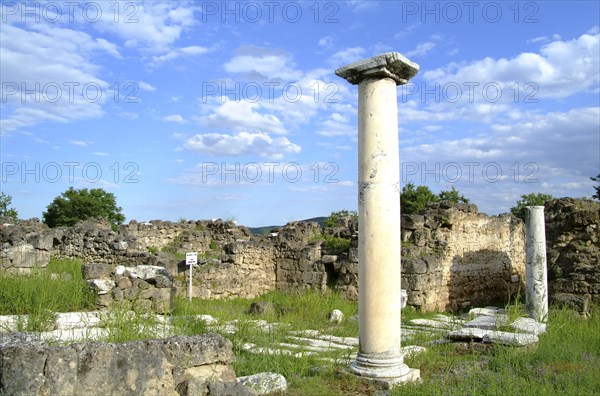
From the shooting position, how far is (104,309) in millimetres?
8227

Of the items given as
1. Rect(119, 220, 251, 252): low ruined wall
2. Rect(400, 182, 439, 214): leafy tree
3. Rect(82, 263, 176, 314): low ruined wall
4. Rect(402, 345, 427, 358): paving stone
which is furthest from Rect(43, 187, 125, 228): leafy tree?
Rect(402, 345, 427, 358): paving stone

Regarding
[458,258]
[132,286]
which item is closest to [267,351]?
[132,286]

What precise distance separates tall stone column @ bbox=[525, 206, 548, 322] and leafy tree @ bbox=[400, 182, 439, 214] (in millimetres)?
26198

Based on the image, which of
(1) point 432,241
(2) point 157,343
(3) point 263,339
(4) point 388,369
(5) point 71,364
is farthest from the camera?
(1) point 432,241

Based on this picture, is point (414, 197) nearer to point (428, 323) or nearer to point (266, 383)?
point (428, 323)

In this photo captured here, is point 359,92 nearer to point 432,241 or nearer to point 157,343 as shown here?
point 157,343

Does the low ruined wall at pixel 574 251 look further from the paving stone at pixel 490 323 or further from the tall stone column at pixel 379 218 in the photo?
the tall stone column at pixel 379 218

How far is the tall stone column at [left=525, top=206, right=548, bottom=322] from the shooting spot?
412 inches

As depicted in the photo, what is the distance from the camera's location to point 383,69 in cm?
599

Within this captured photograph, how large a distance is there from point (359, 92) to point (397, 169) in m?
1.06

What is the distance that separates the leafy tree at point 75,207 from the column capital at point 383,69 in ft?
121

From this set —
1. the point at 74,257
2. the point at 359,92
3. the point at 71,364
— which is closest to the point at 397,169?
the point at 359,92

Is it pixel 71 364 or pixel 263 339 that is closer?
pixel 71 364

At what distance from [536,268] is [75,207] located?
38.1 meters
